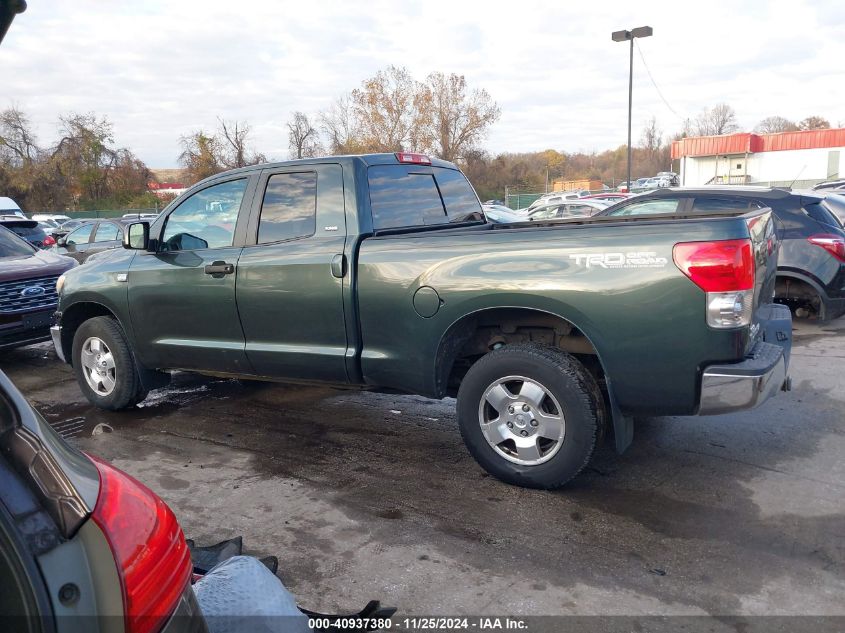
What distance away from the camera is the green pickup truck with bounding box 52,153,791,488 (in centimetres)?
361

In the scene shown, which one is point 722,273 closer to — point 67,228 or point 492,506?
point 492,506

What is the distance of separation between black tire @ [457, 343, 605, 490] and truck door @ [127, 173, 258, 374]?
1.86m

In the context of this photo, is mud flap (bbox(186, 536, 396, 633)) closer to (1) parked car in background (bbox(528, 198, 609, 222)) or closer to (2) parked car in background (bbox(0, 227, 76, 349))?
(2) parked car in background (bbox(0, 227, 76, 349))

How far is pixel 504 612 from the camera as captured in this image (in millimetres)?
2963

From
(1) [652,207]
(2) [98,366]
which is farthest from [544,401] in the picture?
(1) [652,207]

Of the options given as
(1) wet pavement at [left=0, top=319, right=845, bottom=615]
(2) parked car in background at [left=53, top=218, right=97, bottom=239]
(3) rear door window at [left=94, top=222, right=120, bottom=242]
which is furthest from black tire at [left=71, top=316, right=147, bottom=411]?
(2) parked car in background at [left=53, top=218, right=97, bottom=239]

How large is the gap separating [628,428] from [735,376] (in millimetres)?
721

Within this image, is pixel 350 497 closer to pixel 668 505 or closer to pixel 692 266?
pixel 668 505

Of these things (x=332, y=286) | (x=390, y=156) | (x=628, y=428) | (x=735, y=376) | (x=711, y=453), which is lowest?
(x=711, y=453)

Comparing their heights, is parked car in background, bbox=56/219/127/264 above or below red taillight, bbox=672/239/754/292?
below

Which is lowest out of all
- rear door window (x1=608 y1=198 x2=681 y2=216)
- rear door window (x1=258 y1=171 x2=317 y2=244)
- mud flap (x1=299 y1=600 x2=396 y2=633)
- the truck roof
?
mud flap (x1=299 y1=600 x2=396 y2=633)

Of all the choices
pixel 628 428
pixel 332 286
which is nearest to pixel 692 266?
pixel 628 428

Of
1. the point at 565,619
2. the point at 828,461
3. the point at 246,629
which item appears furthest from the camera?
the point at 828,461

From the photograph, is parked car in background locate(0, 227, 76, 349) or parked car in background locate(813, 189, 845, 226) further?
parked car in background locate(813, 189, 845, 226)
